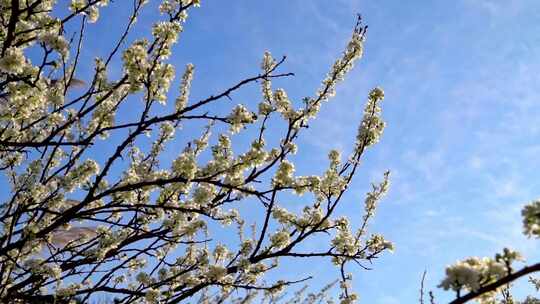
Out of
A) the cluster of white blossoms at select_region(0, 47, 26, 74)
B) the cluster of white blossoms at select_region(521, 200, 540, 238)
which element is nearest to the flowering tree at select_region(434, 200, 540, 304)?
the cluster of white blossoms at select_region(521, 200, 540, 238)

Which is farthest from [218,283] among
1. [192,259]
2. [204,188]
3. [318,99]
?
[318,99]

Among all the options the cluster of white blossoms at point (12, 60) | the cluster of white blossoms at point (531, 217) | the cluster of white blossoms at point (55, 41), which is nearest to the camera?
the cluster of white blossoms at point (531, 217)

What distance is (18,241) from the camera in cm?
575

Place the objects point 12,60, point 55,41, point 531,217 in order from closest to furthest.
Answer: point 531,217
point 12,60
point 55,41

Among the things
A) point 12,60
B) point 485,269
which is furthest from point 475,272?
point 12,60

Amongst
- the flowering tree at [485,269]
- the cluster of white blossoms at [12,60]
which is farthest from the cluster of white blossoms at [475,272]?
the cluster of white blossoms at [12,60]

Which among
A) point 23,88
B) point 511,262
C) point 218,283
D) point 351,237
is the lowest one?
point 511,262

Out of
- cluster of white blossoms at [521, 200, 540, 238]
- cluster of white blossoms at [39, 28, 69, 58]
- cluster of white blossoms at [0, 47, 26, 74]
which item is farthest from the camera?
cluster of white blossoms at [39, 28, 69, 58]

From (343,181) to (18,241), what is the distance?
3.74 m

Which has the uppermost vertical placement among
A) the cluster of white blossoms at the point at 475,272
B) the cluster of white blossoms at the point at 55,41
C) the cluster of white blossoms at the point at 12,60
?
the cluster of white blossoms at the point at 55,41

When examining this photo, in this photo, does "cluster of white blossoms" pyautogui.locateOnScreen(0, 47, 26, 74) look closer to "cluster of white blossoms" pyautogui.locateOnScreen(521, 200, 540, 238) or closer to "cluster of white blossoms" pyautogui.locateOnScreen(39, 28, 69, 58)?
"cluster of white blossoms" pyautogui.locateOnScreen(39, 28, 69, 58)

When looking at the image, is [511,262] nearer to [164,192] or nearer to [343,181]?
[343,181]

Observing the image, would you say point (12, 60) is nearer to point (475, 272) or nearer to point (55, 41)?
point (55, 41)

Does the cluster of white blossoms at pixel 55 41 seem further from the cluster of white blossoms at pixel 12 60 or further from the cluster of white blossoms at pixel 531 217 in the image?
the cluster of white blossoms at pixel 531 217
